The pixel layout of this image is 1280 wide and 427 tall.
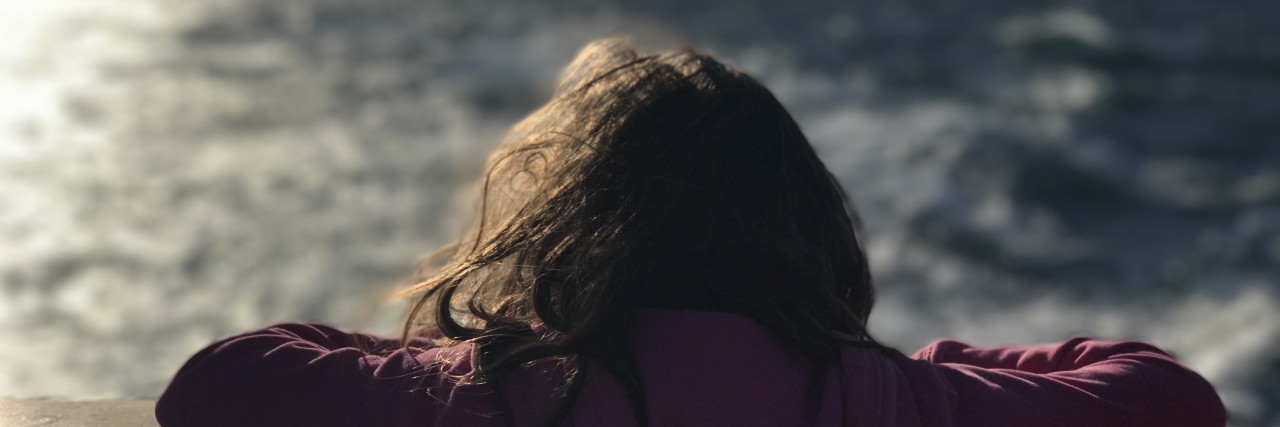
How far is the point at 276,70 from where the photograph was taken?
18.9ft

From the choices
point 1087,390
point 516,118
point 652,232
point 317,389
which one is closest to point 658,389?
point 652,232

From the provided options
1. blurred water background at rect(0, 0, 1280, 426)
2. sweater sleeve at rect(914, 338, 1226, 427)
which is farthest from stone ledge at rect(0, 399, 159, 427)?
blurred water background at rect(0, 0, 1280, 426)

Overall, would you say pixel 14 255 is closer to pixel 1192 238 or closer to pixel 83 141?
pixel 83 141

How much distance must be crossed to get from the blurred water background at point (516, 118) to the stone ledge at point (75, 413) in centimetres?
159

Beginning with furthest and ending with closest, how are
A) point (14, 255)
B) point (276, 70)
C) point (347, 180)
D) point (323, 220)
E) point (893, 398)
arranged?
point (276, 70)
point (347, 180)
point (323, 220)
point (14, 255)
point (893, 398)

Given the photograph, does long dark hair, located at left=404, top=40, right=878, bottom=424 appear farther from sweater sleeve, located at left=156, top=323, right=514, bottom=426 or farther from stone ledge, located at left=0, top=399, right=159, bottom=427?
stone ledge, located at left=0, top=399, right=159, bottom=427

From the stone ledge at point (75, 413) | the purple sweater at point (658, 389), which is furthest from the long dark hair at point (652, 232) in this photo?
the stone ledge at point (75, 413)

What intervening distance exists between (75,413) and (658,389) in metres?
0.92

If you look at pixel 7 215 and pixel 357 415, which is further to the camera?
pixel 7 215

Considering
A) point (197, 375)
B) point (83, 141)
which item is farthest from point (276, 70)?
point (197, 375)

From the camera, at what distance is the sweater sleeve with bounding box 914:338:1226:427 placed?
1.26m

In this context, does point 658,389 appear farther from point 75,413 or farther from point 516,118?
point 516,118

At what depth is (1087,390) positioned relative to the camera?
132 cm

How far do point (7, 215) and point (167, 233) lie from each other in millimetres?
471
